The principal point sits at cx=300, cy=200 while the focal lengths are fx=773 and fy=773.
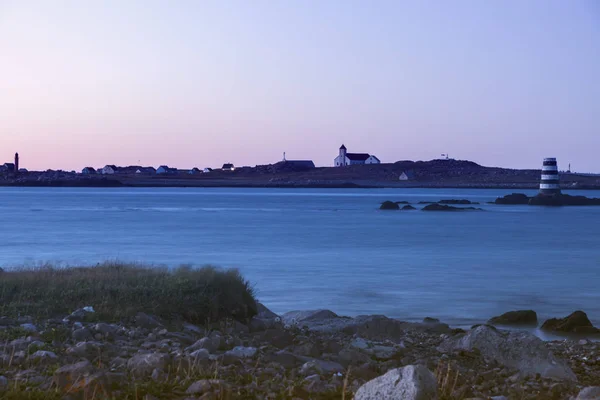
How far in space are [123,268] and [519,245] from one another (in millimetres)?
30332

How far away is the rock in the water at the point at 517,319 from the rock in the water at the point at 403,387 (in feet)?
32.4

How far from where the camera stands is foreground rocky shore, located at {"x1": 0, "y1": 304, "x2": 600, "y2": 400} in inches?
265

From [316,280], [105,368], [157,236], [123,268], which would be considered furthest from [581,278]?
[157,236]

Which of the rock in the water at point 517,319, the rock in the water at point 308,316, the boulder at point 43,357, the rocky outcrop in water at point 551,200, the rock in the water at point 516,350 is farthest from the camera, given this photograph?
the rocky outcrop in water at point 551,200

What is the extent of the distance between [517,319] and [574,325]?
4.68 feet

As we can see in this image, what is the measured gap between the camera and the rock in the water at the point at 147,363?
24.8ft

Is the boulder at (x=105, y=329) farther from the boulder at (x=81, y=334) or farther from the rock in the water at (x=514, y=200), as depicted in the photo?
the rock in the water at (x=514, y=200)

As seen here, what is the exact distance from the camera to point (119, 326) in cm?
1016

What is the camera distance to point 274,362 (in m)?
8.61

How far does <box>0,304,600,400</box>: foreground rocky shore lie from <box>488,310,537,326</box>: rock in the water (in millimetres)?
2750

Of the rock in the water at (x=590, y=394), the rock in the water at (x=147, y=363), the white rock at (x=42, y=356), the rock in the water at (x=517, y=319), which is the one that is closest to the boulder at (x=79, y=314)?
the white rock at (x=42, y=356)

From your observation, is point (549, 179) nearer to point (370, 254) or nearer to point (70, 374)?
point (370, 254)

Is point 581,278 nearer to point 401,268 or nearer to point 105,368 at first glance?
point 401,268

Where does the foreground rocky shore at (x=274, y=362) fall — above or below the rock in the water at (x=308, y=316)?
above
